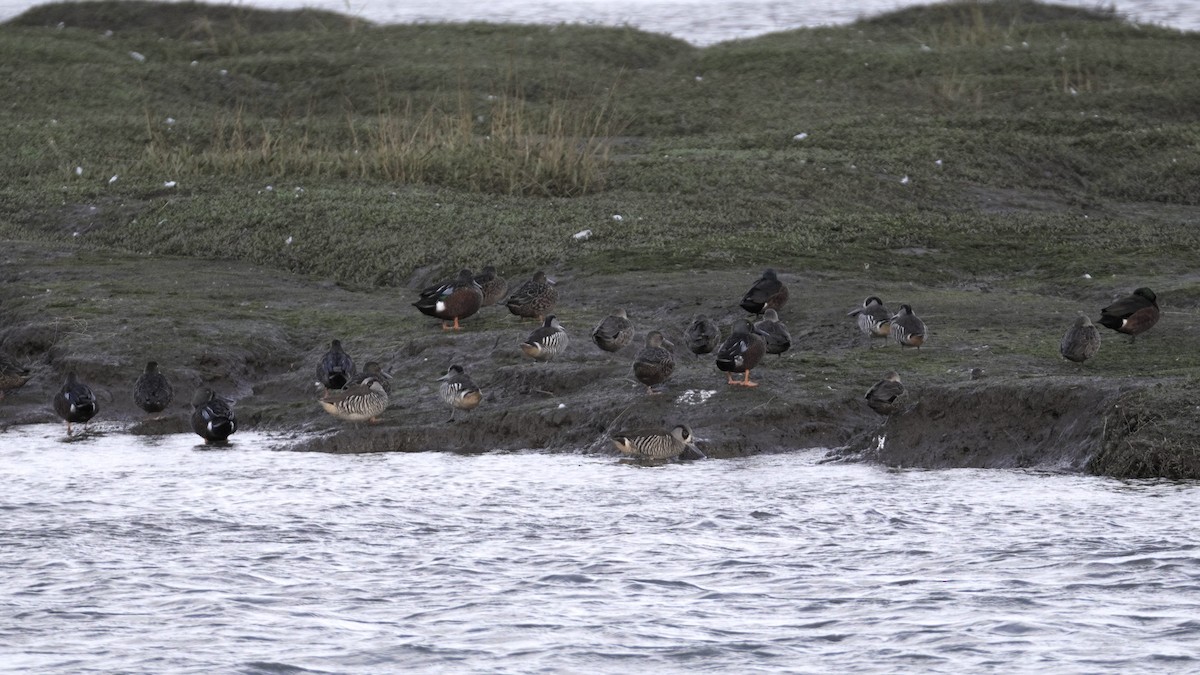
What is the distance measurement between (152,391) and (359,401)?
196 centimetres

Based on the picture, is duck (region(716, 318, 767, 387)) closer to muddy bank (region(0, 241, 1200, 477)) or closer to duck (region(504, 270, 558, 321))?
muddy bank (region(0, 241, 1200, 477))

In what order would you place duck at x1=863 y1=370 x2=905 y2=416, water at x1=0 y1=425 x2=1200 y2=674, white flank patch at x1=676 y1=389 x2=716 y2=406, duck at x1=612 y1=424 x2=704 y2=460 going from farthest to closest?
white flank patch at x1=676 y1=389 x2=716 y2=406 < duck at x1=863 y1=370 x2=905 y2=416 < duck at x1=612 y1=424 x2=704 y2=460 < water at x1=0 y1=425 x2=1200 y2=674

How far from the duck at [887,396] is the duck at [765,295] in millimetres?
3030

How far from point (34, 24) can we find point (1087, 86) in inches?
993

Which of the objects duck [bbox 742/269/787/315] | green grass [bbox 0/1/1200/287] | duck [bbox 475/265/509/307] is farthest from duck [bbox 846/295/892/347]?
duck [bbox 475/265/509/307]

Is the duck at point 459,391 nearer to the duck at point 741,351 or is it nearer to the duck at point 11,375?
the duck at point 741,351

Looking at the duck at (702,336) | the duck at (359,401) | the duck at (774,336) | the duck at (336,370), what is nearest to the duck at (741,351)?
the duck at (774,336)

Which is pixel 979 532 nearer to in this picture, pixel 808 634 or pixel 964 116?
pixel 808 634

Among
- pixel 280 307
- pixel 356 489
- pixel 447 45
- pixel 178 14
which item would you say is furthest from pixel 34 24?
pixel 356 489

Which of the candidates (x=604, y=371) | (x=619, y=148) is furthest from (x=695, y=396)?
(x=619, y=148)

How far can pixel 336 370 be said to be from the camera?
14805 millimetres

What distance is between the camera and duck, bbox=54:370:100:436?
14.3 meters

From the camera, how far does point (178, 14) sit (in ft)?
138

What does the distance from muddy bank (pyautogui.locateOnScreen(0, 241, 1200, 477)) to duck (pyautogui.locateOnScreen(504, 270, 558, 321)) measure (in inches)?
7.4
